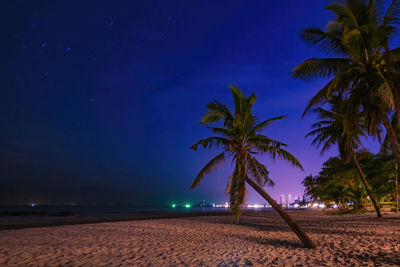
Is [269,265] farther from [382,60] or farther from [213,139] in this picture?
[382,60]

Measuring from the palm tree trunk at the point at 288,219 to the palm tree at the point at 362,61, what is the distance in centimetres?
402

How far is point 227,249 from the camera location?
348 inches

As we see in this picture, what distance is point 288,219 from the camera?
9227mm

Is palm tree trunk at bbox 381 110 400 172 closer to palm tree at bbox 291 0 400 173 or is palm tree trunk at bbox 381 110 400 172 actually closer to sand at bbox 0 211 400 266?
palm tree at bbox 291 0 400 173

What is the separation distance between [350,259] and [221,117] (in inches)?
274

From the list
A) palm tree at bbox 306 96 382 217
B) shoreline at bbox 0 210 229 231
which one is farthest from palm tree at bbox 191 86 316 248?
shoreline at bbox 0 210 229 231

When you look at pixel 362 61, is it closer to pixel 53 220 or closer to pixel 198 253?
pixel 198 253

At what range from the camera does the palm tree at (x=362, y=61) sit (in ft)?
30.6

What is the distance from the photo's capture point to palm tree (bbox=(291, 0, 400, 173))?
9.34 m

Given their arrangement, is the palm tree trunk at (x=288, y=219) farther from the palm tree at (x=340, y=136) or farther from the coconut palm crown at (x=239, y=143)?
the palm tree at (x=340, y=136)

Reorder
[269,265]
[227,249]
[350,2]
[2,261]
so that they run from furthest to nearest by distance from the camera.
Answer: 1. [350,2]
2. [227,249]
3. [2,261]
4. [269,265]

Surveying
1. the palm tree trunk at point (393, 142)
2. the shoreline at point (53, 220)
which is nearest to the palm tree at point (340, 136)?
the palm tree trunk at point (393, 142)

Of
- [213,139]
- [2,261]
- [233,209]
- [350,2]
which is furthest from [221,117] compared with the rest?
[2,261]

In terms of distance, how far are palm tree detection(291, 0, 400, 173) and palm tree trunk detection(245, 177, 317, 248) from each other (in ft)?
13.2
